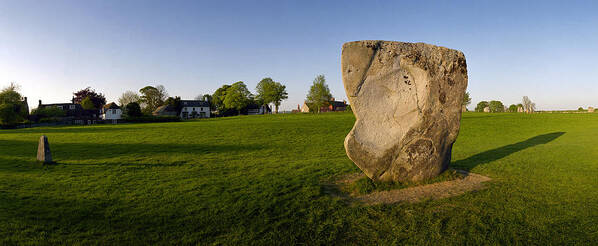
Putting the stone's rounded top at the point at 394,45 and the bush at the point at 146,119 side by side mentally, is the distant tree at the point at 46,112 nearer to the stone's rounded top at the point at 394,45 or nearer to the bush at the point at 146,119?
the bush at the point at 146,119

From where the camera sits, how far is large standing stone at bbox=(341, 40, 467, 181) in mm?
7363

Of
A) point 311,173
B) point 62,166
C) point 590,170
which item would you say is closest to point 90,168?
point 62,166

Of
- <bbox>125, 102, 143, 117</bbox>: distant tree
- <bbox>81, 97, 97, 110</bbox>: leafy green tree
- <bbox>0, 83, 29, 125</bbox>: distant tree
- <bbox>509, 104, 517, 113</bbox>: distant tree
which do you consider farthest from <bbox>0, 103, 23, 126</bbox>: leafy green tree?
<bbox>509, 104, 517, 113</bbox>: distant tree

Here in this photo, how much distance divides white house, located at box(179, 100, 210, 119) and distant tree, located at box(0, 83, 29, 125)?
36.8 metres

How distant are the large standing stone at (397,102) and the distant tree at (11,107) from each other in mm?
60845

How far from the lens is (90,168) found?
35.9 ft

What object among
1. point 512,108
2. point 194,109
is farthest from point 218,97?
point 512,108

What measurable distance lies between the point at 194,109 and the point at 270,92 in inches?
Answer: 1044

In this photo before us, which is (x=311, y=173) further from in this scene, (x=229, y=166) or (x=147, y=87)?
(x=147, y=87)

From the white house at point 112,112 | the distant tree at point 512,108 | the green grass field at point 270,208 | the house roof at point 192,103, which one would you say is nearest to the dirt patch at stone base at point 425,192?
the green grass field at point 270,208

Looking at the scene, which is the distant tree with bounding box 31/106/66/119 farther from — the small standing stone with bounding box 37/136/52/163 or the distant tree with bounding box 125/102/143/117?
the small standing stone with bounding box 37/136/52/163

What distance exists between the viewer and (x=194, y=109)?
8825 cm

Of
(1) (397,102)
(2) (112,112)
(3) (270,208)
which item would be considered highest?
(2) (112,112)

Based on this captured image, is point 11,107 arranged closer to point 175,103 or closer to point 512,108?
point 175,103
